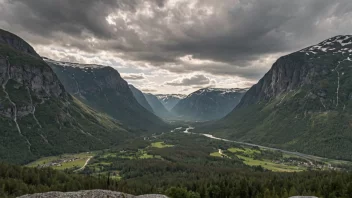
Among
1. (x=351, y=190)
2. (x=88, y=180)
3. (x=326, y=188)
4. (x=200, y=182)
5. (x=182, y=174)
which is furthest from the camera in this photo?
(x=182, y=174)

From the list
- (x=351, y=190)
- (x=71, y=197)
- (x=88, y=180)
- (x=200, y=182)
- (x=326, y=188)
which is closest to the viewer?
(x=71, y=197)

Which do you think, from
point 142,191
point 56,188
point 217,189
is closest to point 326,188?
point 217,189

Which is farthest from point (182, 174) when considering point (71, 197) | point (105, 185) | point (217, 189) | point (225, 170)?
point (71, 197)

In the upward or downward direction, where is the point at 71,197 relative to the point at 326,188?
upward

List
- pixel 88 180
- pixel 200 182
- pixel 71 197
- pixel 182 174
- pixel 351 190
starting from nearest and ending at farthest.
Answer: pixel 71 197 → pixel 351 190 → pixel 88 180 → pixel 200 182 → pixel 182 174

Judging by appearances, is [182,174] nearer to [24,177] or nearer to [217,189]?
[217,189]

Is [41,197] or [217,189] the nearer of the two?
[41,197]

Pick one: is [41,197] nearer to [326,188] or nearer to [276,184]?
[276,184]

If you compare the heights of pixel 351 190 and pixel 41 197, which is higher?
pixel 41 197

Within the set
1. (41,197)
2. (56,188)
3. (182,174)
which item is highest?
(41,197)
